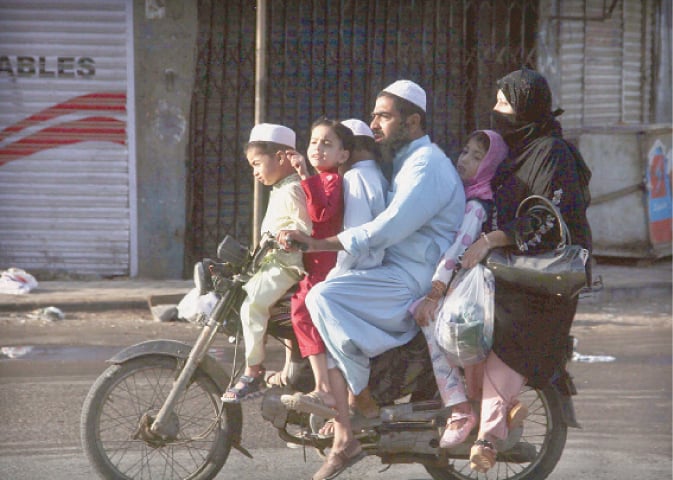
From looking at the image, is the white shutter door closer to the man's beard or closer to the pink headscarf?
the man's beard

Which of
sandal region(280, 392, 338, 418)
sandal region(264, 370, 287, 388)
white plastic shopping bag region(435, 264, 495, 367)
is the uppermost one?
white plastic shopping bag region(435, 264, 495, 367)

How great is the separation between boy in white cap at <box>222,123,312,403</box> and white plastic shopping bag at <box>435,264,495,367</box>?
1.93ft

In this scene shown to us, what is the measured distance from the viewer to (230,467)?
5.21 m

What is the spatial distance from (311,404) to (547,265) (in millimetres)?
1003

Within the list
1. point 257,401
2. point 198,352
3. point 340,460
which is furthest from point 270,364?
point 340,460

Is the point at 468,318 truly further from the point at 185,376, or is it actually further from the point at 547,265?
the point at 185,376

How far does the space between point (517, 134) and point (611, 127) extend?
27.0 ft

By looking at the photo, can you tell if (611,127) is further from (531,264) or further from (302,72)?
(531,264)

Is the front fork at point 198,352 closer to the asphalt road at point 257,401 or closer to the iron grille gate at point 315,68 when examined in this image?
the asphalt road at point 257,401

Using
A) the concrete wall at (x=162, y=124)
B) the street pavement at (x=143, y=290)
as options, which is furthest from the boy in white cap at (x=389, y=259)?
the concrete wall at (x=162, y=124)

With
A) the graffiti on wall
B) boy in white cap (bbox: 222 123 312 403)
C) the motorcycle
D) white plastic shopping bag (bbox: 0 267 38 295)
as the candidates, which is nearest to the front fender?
the motorcycle

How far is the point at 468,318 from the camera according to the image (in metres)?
4.37

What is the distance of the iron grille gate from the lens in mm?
11570

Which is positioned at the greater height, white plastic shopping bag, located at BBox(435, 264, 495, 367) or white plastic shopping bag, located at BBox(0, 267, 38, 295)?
white plastic shopping bag, located at BBox(435, 264, 495, 367)
